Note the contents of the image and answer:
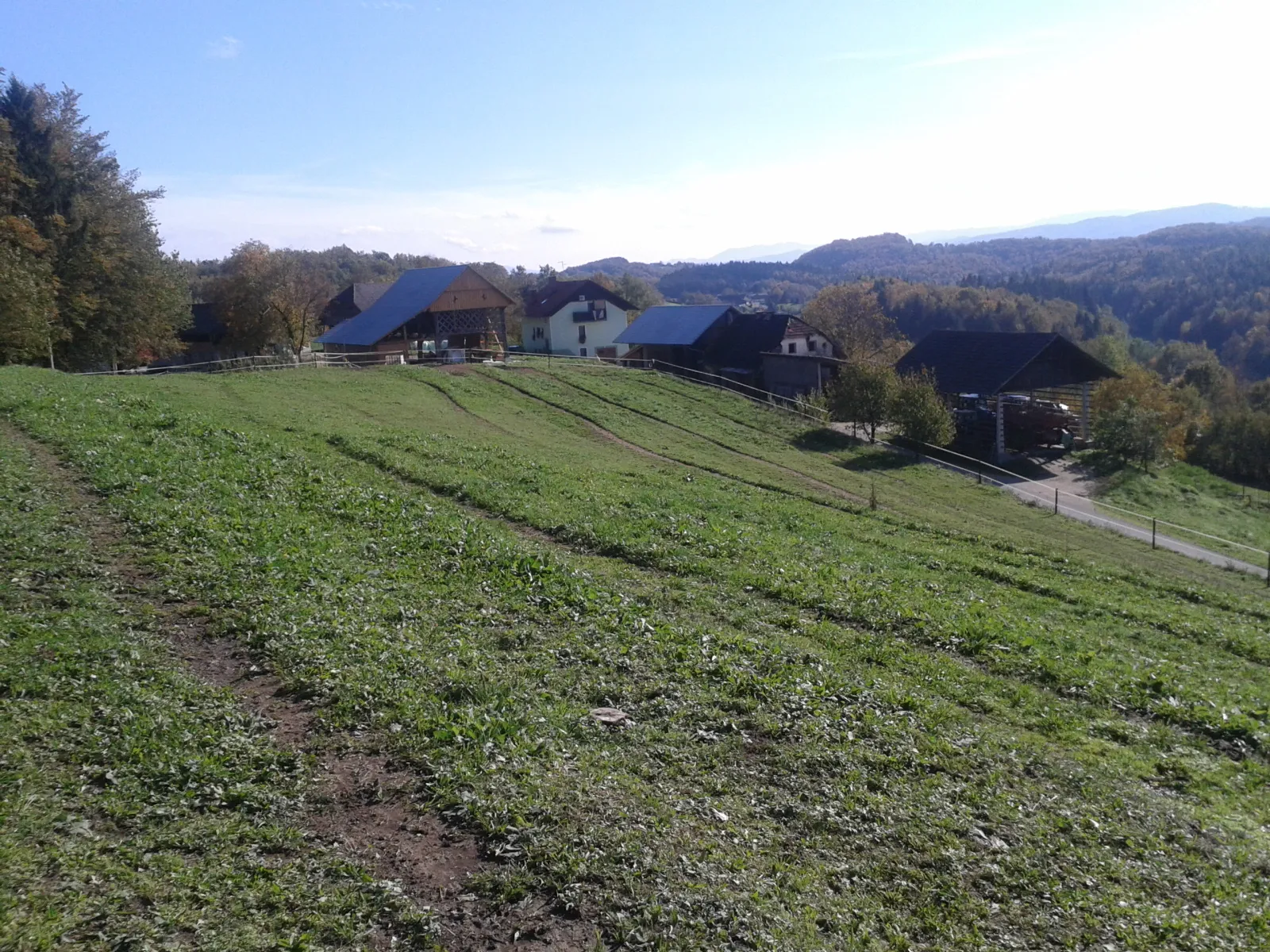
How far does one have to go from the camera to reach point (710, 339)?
6206 centimetres

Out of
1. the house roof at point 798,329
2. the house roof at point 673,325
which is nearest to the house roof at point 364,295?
the house roof at point 673,325

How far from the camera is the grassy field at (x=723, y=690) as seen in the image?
6812mm

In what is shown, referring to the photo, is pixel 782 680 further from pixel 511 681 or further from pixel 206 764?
pixel 206 764

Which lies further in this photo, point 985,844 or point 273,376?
point 273,376

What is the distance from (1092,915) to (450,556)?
9.38 metres

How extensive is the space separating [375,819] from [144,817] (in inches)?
65.2

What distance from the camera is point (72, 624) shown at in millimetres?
9727

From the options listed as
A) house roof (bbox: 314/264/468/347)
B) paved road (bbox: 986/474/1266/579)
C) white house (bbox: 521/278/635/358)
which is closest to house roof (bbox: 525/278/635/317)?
white house (bbox: 521/278/635/358)

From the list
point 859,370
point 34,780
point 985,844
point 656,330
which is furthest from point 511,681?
point 656,330

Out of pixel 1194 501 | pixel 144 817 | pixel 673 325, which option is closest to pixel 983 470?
pixel 1194 501

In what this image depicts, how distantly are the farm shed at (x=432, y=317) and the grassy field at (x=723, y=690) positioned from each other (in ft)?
113

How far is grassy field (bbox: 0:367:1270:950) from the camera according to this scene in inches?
268

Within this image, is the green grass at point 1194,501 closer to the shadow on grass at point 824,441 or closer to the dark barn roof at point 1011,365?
the dark barn roof at point 1011,365

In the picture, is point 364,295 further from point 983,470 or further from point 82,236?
point 983,470
